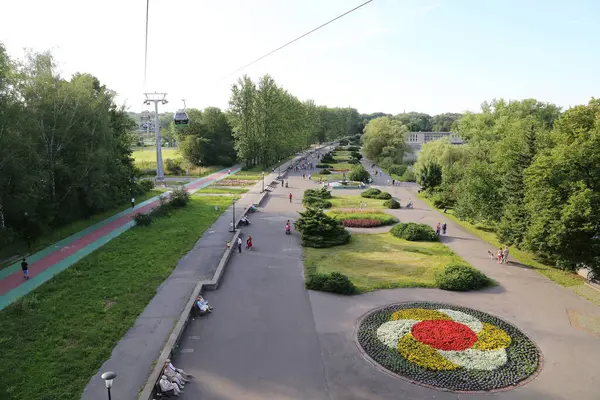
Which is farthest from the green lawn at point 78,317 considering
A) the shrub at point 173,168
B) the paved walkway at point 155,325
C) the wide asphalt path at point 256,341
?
the shrub at point 173,168

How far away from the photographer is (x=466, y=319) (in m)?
16.0

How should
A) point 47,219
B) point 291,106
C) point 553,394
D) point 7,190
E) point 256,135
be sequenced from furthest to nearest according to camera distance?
point 291,106 → point 256,135 → point 47,219 → point 7,190 → point 553,394

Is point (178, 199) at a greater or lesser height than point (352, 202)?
greater

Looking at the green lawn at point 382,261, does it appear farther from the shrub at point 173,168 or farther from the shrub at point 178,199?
the shrub at point 173,168

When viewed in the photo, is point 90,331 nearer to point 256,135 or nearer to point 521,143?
point 521,143

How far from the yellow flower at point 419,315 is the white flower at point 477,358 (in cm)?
238

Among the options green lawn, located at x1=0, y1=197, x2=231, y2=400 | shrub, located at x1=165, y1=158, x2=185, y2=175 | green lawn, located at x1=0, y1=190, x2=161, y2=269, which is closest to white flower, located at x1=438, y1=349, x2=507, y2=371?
green lawn, located at x1=0, y1=197, x2=231, y2=400

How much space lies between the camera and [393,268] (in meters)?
21.9

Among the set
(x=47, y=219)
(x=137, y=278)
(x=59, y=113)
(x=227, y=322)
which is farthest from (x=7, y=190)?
(x=227, y=322)

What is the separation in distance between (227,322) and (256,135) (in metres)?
56.0

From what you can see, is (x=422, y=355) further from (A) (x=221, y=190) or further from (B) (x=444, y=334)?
(A) (x=221, y=190)

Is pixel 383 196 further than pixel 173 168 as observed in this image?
No

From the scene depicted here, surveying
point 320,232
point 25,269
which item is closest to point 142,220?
point 25,269

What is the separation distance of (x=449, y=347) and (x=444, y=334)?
0.80 m
